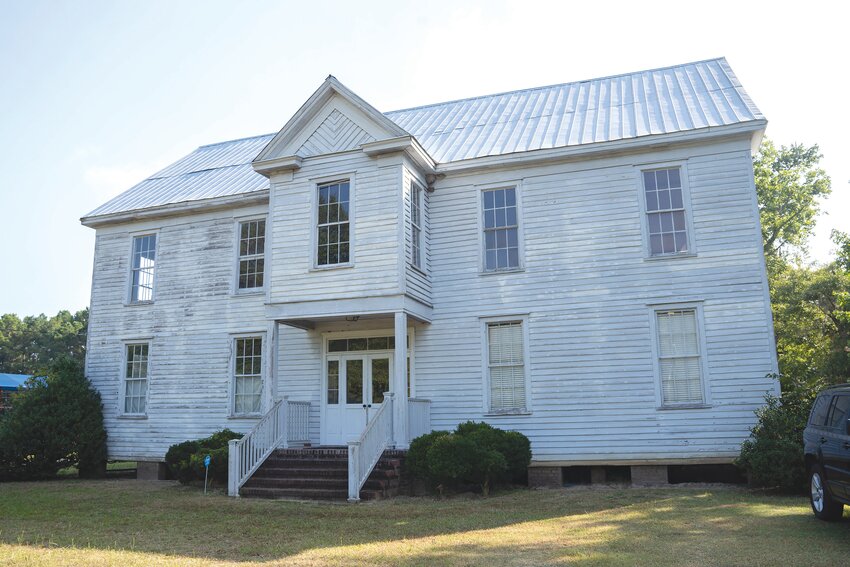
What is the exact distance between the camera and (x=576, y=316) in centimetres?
1550

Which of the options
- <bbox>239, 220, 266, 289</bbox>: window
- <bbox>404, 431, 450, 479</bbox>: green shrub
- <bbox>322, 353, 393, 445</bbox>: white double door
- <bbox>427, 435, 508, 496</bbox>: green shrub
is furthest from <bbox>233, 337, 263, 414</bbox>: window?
<bbox>427, 435, 508, 496</bbox>: green shrub

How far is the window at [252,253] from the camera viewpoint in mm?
18562

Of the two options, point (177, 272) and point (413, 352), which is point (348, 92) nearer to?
point (413, 352)

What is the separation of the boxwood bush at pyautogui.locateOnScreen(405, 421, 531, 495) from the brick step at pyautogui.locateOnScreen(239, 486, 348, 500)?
5.02 feet

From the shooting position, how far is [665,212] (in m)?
15.4

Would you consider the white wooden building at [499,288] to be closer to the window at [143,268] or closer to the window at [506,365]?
the window at [506,365]

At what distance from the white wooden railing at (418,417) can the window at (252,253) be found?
587cm

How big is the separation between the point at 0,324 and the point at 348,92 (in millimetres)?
70990

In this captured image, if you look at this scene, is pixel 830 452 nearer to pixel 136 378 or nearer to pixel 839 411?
pixel 839 411

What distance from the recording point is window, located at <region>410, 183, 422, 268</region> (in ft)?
52.4

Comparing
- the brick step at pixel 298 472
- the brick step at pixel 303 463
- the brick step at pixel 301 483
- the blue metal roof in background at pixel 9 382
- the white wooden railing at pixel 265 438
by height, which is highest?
the blue metal roof in background at pixel 9 382

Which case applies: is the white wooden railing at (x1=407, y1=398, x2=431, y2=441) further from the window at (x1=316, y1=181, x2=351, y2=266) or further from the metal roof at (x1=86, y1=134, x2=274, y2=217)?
A: the metal roof at (x1=86, y1=134, x2=274, y2=217)

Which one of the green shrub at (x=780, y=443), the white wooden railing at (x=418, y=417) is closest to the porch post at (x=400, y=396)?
the white wooden railing at (x=418, y=417)

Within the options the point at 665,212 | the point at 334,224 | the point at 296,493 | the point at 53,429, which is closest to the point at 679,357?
the point at 665,212
